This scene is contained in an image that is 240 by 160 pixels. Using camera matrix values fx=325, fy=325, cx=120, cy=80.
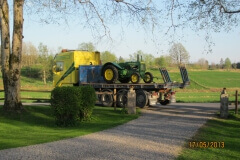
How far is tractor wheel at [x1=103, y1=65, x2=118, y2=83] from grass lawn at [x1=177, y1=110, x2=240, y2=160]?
7099 mm

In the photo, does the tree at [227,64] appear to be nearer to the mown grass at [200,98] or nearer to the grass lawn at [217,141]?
the mown grass at [200,98]

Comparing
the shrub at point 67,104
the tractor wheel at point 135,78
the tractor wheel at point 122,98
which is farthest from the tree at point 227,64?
the shrub at point 67,104

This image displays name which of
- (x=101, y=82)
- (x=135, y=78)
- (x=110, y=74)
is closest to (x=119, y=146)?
(x=135, y=78)

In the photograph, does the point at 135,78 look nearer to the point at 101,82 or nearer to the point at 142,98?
the point at 142,98

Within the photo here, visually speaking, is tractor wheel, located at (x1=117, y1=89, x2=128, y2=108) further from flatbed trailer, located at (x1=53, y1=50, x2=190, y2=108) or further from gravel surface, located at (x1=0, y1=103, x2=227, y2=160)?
gravel surface, located at (x1=0, y1=103, x2=227, y2=160)

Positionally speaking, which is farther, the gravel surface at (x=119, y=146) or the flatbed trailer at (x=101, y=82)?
the flatbed trailer at (x=101, y=82)

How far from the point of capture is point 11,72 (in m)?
14.8

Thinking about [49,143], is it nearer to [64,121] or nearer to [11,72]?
[64,121]

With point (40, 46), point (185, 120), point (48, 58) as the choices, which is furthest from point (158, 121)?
point (40, 46)

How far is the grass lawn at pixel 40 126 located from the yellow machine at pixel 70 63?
13.9 ft

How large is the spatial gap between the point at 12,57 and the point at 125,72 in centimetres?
687

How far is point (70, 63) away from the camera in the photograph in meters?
20.9

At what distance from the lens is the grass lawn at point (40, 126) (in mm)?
9602

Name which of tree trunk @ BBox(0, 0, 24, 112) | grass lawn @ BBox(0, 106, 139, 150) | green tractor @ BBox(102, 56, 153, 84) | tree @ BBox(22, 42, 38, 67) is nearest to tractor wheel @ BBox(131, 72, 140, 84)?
green tractor @ BBox(102, 56, 153, 84)
